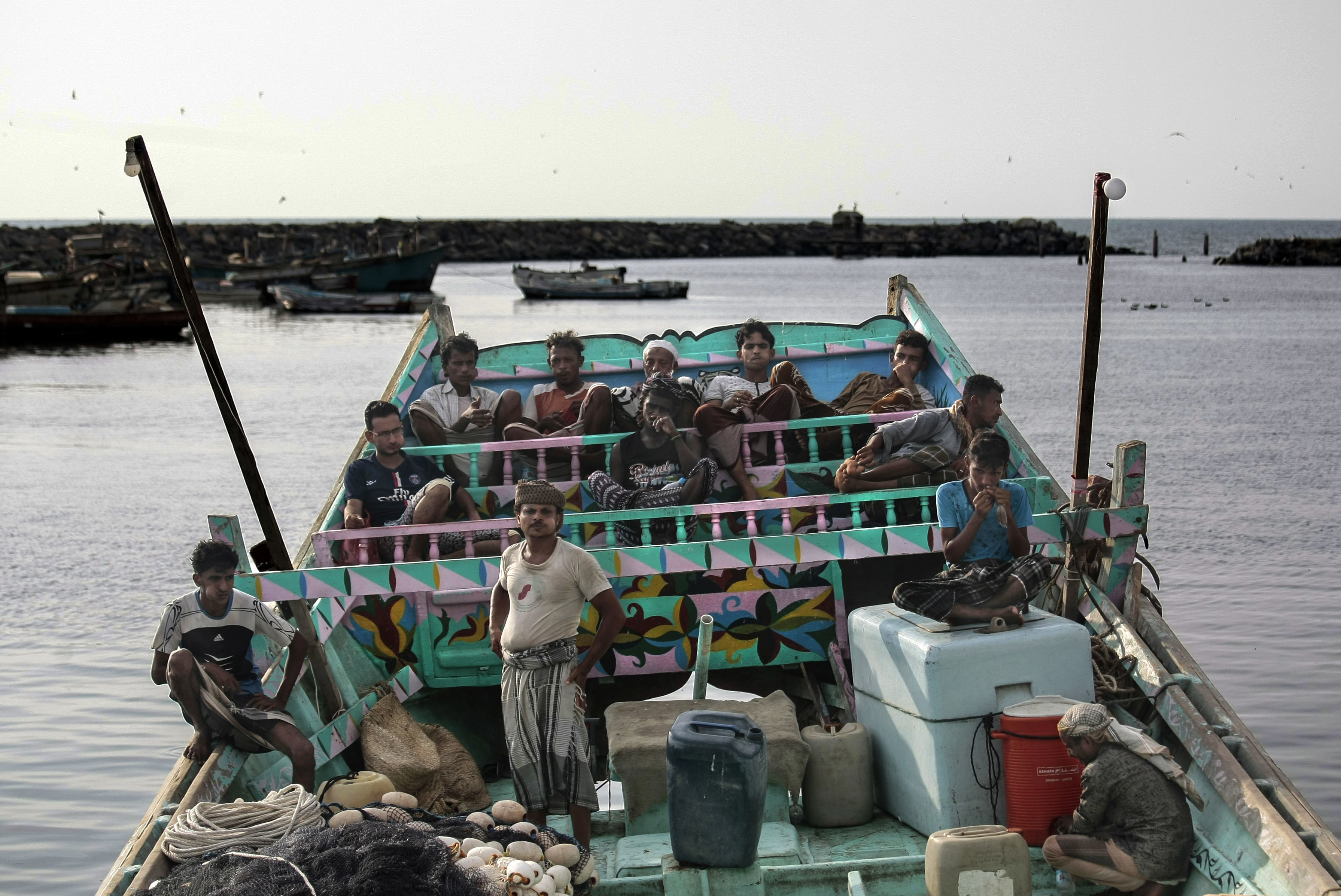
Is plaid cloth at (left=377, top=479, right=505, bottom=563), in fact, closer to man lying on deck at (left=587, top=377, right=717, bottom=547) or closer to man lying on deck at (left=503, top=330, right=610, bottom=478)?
man lying on deck at (left=587, top=377, right=717, bottom=547)

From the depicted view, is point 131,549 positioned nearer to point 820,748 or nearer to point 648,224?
point 820,748

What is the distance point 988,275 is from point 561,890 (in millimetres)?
105659

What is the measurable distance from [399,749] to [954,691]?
9.12 feet

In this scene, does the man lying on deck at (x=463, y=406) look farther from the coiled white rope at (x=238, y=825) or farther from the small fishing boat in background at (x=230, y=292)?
the small fishing boat in background at (x=230, y=292)

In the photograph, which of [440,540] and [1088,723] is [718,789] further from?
[440,540]

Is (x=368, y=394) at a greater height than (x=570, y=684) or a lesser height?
lesser

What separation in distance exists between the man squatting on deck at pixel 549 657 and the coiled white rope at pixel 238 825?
3.19ft

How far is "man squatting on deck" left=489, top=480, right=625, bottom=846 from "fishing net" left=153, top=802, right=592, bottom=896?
94 cm

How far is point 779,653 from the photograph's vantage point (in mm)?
7520

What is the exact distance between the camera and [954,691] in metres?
5.85

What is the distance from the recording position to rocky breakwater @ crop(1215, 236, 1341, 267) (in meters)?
112

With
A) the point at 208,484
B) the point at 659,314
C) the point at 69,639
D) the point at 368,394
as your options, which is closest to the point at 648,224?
the point at 659,314

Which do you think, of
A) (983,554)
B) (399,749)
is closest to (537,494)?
(399,749)

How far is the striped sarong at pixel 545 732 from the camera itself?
5910mm
